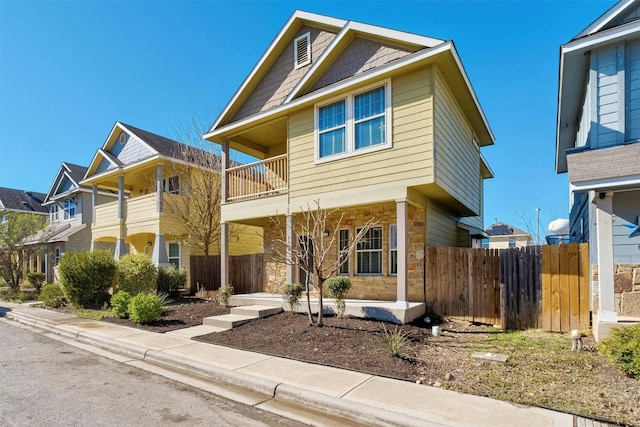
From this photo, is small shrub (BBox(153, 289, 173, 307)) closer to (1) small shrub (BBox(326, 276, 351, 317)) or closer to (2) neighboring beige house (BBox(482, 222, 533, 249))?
(1) small shrub (BBox(326, 276, 351, 317))

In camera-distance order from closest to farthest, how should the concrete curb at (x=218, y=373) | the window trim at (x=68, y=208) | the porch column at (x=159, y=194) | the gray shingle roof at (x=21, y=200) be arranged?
the concrete curb at (x=218, y=373), the porch column at (x=159, y=194), the window trim at (x=68, y=208), the gray shingle roof at (x=21, y=200)

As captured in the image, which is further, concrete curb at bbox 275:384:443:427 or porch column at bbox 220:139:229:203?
porch column at bbox 220:139:229:203

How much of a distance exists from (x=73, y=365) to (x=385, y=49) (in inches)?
385

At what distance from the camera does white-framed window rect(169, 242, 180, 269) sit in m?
18.2

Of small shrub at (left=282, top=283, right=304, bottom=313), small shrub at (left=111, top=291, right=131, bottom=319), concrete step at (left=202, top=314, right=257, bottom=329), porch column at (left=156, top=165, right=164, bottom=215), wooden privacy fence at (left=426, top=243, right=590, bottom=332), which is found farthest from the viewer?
porch column at (left=156, top=165, right=164, bottom=215)

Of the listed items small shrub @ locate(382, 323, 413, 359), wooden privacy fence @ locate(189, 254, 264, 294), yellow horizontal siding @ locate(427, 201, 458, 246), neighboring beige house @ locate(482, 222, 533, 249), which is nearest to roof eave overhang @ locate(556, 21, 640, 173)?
yellow horizontal siding @ locate(427, 201, 458, 246)

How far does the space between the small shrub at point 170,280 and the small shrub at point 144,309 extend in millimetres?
4637

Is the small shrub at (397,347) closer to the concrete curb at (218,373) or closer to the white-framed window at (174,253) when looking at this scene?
the concrete curb at (218,373)

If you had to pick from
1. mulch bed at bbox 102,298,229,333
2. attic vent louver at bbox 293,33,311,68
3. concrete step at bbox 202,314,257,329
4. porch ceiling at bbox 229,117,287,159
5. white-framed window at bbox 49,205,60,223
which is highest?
attic vent louver at bbox 293,33,311,68

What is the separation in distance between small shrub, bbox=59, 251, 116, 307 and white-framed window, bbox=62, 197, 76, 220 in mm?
14382

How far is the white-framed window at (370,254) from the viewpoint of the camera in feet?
35.2

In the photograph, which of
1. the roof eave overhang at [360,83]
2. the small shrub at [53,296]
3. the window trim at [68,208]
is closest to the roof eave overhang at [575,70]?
the roof eave overhang at [360,83]

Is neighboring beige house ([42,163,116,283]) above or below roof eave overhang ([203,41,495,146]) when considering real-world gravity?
below

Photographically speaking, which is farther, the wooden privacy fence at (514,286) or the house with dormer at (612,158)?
the wooden privacy fence at (514,286)
